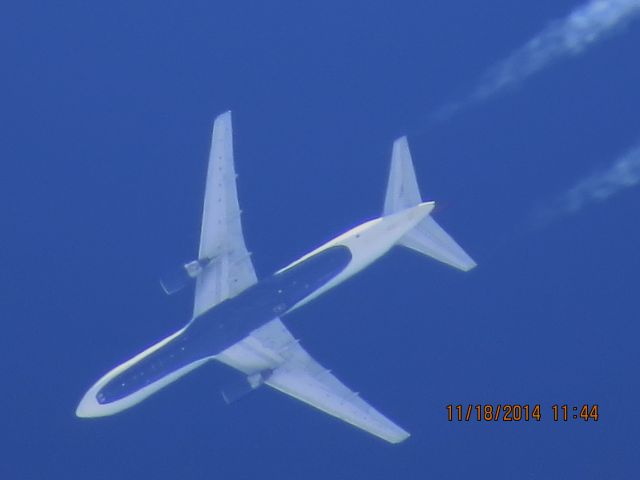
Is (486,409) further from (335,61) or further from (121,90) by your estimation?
(121,90)

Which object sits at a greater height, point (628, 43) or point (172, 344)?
point (628, 43)

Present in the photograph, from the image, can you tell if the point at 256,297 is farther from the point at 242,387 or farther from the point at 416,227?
the point at 416,227

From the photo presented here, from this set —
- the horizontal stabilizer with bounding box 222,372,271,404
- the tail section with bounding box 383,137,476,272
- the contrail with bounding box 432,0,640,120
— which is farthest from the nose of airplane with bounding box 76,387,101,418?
the contrail with bounding box 432,0,640,120

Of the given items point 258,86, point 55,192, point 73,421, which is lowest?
point 73,421

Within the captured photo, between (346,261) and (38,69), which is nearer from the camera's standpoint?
(346,261)

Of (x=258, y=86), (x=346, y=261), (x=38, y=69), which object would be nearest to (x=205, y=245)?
(x=346, y=261)

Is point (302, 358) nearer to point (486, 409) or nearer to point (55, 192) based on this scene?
point (486, 409)

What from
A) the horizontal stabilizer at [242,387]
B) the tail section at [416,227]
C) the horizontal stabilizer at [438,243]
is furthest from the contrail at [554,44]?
the horizontal stabilizer at [242,387]
